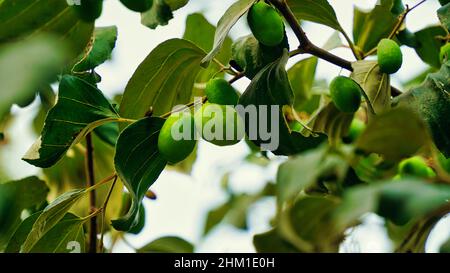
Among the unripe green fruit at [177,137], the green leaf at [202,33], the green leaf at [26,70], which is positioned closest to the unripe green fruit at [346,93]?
the unripe green fruit at [177,137]

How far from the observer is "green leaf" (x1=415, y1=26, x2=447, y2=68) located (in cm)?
127

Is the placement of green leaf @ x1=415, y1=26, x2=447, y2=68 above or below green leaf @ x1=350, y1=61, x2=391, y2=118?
above

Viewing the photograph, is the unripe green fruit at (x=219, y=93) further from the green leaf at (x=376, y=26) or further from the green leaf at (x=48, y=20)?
the green leaf at (x=376, y=26)

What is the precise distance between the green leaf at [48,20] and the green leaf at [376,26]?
60 cm

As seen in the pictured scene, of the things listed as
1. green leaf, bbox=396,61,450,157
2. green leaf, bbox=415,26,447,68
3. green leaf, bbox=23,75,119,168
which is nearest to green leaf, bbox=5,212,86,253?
green leaf, bbox=23,75,119,168

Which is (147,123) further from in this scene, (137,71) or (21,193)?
(21,193)

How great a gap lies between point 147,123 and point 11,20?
0.31m

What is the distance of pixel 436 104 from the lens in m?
0.92

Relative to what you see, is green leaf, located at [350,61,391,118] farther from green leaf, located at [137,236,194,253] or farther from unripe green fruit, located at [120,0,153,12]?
green leaf, located at [137,236,194,253]

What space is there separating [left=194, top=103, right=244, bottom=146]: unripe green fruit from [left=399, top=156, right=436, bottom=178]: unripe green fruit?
1.16 ft

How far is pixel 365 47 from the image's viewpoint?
129cm

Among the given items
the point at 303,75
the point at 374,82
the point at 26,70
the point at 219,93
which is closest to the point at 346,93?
the point at 374,82

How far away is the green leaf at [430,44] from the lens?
4.17 feet

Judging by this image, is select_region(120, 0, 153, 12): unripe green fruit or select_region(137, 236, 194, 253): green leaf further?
select_region(137, 236, 194, 253): green leaf
